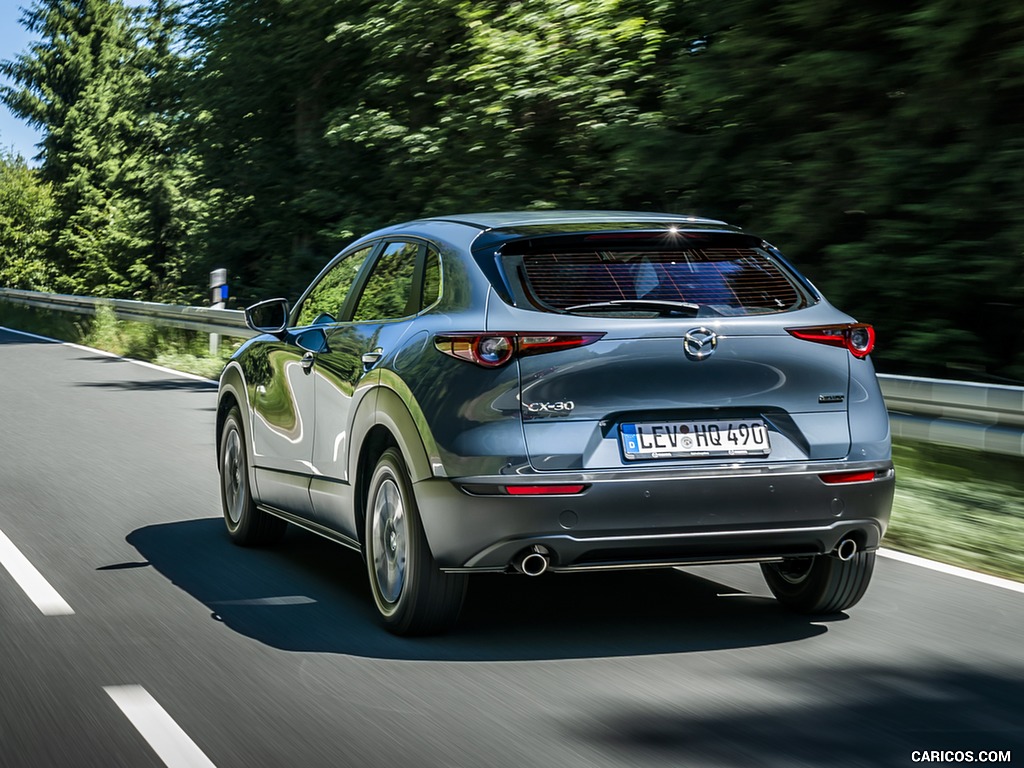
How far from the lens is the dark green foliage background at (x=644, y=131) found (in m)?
11.5

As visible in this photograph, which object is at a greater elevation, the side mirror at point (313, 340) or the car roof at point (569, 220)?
the car roof at point (569, 220)

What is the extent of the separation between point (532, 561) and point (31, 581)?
2.72m

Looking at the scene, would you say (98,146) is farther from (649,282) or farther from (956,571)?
(649,282)

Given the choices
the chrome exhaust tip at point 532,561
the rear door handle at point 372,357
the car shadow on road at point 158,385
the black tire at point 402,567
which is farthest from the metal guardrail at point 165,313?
the chrome exhaust tip at point 532,561

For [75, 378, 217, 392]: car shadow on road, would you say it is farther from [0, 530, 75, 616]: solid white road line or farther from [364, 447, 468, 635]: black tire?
[364, 447, 468, 635]: black tire

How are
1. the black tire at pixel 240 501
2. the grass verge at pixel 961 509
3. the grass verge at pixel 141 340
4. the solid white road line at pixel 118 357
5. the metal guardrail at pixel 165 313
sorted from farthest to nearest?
the grass verge at pixel 141 340 → the metal guardrail at pixel 165 313 → the solid white road line at pixel 118 357 → the black tire at pixel 240 501 → the grass verge at pixel 961 509

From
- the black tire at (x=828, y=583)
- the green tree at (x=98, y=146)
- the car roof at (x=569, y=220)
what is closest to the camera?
the car roof at (x=569, y=220)

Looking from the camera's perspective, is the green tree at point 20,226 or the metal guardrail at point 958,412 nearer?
the metal guardrail at point 958,412

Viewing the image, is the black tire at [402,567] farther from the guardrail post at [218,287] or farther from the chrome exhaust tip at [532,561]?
the guardrail post at [218,287]

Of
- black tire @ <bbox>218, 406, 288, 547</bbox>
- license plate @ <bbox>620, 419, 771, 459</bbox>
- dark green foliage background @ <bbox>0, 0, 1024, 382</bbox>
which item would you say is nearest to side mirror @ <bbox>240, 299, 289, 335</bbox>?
black tire @ <bbox>218, 406, 288, 547</bbox>

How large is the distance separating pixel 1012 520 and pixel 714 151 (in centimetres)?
731

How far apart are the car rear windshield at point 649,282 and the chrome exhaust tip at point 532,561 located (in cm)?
87

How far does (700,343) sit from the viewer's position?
5.50 metres

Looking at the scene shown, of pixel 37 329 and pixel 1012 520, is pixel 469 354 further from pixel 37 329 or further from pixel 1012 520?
pixel 37 329
